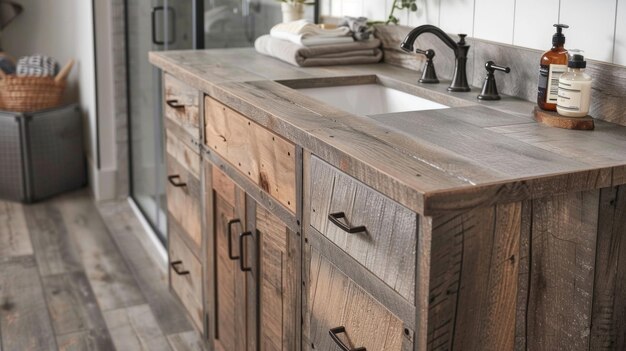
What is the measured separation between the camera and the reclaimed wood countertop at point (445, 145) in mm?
1210

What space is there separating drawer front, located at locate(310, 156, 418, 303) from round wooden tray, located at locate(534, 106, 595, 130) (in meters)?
0.46

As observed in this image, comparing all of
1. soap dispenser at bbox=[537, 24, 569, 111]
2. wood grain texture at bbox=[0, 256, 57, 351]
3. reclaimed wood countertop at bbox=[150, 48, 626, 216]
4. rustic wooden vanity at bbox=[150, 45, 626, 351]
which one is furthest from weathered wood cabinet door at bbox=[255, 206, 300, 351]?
wood grain texture at bbox=[0, 256, 57, 351]

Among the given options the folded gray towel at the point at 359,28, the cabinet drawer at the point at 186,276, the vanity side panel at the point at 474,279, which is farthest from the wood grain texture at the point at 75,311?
the vanity side panel at the point at 474,279

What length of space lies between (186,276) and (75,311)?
1.71ft

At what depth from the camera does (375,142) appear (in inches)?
56.6

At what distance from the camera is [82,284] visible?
3.12 m

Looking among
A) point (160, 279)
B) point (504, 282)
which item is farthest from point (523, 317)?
point (160, 279)

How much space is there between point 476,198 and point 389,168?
0.51 ft

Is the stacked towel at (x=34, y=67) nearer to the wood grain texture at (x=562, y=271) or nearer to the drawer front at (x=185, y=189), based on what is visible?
the drawer front at (x=185, y=189)

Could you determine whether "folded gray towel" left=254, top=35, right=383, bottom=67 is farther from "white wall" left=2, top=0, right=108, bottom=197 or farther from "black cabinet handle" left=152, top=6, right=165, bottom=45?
"white wall" left=2, top=0, right=108, bottom=197

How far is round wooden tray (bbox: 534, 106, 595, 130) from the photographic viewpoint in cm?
156

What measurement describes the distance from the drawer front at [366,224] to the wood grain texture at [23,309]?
146 centimetres

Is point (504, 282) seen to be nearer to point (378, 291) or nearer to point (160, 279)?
point (378, 291)

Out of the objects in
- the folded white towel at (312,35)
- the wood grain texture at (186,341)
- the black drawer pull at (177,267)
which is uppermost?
the folded white towel at (312,35)
